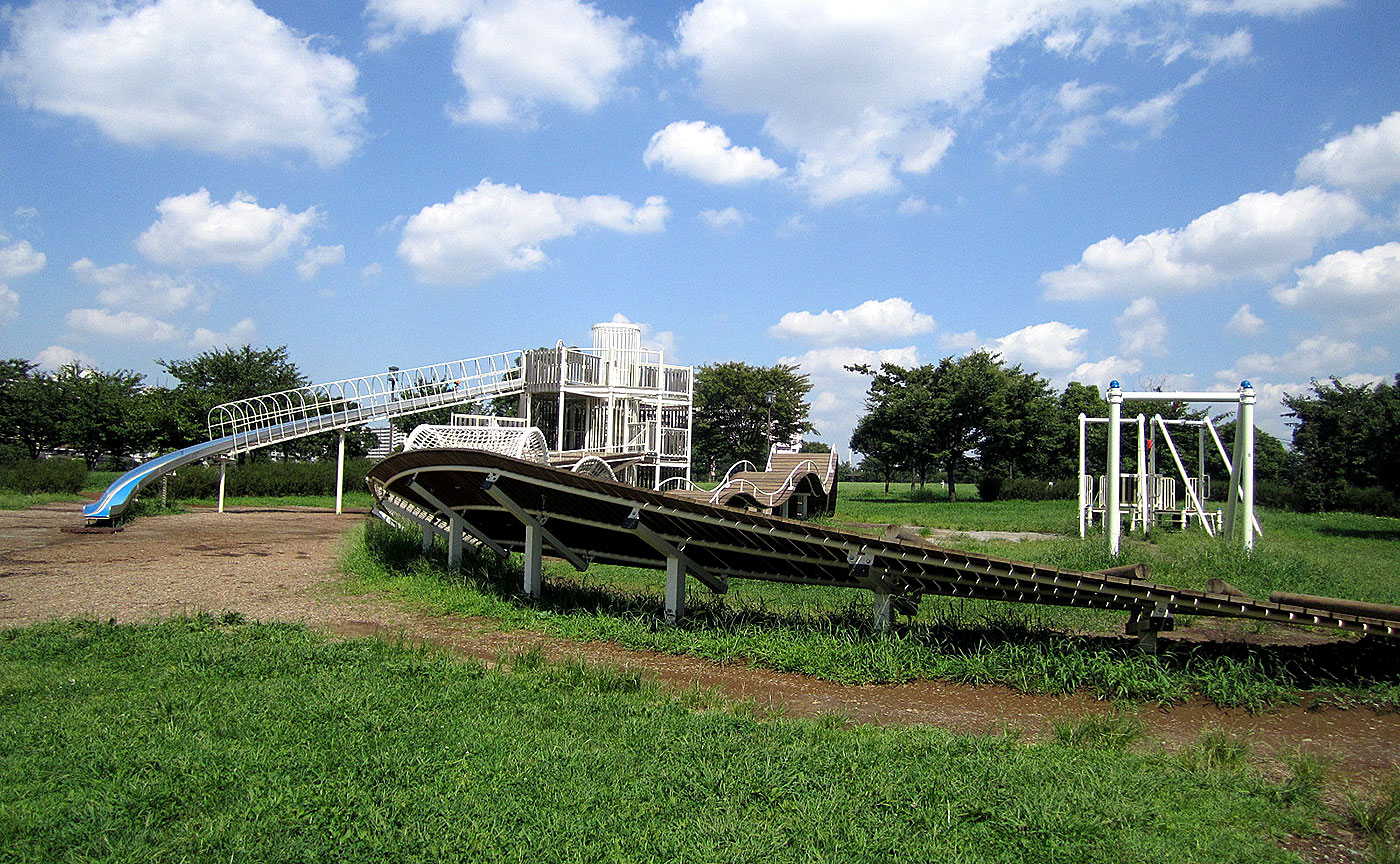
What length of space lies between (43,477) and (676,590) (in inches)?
1075

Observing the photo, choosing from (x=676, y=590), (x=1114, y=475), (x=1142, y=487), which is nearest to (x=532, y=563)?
(x=676, y=590)

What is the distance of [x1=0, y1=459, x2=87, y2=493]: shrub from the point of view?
89.1 ft

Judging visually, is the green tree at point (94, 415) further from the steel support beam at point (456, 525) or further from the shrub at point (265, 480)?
the steel support beam at point (456, 525)

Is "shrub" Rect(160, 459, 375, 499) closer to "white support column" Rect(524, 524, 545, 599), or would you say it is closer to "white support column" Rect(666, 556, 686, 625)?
"white support column" Rect(524, 524, 545, 599)

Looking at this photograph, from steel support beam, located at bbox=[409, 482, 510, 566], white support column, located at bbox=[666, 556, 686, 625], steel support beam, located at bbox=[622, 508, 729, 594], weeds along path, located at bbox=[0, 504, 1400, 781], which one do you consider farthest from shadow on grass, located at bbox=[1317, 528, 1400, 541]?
steel support beam, located at bbox=[409, 482, 510, 566]

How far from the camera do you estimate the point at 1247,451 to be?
47.2 feet

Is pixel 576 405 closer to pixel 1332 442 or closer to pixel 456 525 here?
pixel 456 525

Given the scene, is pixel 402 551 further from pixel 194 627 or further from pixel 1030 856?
pixel 1030 856

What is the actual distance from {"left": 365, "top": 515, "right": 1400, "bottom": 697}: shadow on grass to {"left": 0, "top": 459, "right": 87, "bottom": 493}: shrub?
24.0 metres

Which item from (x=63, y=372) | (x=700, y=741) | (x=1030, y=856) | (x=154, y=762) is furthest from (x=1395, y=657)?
(x=63, y=372)

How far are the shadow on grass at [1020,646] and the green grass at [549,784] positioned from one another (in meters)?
1.98

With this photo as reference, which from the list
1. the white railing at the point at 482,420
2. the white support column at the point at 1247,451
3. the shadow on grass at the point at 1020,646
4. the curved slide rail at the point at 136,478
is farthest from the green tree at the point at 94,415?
the white support column at the point at 1247,451

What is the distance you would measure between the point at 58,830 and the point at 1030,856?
4.38 metres

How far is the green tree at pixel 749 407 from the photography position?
53.5 metres
